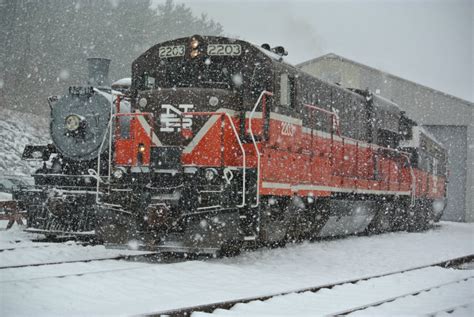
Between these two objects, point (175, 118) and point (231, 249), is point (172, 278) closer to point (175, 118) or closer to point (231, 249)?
point (231, 249)

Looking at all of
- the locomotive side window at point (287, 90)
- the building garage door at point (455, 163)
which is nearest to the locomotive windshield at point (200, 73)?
the locomotive side window at point (287, 90)

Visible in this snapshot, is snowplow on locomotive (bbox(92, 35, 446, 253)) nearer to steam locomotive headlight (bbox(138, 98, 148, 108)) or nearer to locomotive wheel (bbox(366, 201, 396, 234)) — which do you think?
steam locomotive headlight (bbox(138, 98, 148, 108))

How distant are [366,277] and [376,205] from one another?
8.53 metres

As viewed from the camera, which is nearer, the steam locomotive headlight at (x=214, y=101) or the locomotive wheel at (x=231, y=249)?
the locomotive wheel at (x=231, y=249)

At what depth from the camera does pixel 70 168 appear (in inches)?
556

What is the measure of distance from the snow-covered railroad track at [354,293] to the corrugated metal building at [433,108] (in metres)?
20.6

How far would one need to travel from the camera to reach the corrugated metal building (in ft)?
99.5

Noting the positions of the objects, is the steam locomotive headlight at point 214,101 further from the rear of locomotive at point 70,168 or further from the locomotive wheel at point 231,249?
the rear of locomotive at point 70,168

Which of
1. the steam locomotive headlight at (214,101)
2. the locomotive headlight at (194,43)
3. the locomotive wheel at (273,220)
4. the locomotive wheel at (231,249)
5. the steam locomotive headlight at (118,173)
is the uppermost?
the locomotive headlight at (194,43)

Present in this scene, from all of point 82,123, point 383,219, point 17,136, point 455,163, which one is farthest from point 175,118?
point 17,136

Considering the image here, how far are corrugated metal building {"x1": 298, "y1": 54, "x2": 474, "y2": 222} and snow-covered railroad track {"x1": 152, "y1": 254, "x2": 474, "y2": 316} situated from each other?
2064 centimetres

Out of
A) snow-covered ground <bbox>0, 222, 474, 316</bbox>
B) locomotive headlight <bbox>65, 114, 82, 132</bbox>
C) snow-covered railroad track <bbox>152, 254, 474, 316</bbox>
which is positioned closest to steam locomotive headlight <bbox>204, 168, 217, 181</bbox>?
snow-covered ground <bbox>0, 222, 474, 316</bbox>

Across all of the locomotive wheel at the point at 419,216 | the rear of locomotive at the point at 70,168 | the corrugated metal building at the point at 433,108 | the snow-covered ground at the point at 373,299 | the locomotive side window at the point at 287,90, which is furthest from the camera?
the corrugated metal building at the point at 433,108

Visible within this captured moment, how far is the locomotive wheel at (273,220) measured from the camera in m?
10.1
